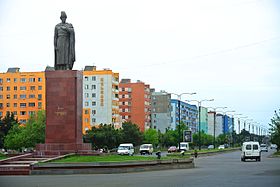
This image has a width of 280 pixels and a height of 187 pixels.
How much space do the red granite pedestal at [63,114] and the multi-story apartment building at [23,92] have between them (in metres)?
99.3

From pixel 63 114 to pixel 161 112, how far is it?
454 ft

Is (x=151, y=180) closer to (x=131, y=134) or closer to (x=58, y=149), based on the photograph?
(x=58, y=149)

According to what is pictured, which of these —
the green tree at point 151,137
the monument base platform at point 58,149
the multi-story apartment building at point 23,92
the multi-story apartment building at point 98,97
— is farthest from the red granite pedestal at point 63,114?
the multi-story apartment building at point 23,92

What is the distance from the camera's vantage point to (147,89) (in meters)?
154

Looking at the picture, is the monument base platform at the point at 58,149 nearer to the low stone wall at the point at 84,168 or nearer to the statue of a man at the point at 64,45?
the low stone wall at the point at 84,168

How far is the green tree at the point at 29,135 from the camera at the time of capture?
252 ft

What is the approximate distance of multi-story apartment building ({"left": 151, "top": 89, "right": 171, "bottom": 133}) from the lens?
16925 cm

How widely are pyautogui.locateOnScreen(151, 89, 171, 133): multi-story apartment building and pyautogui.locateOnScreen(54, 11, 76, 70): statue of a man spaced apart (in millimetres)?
134800

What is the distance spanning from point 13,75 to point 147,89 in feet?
136

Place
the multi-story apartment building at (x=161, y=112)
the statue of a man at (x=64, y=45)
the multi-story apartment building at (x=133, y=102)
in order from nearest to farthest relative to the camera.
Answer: the statue of a man at (x=64, y=45)
the multi-story apartment building at (x=133, y=102)
the multi-story apartment building at (x=161, y=112)

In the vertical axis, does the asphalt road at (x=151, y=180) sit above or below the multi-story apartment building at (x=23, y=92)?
below

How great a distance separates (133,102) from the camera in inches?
5935

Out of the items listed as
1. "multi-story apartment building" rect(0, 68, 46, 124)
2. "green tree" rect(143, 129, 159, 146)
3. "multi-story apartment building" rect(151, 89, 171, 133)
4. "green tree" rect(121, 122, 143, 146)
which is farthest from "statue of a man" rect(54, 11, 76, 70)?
"multi-story apartment building" rect(151, 89, 171, 133)

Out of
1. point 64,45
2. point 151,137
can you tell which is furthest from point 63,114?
point 151,137
